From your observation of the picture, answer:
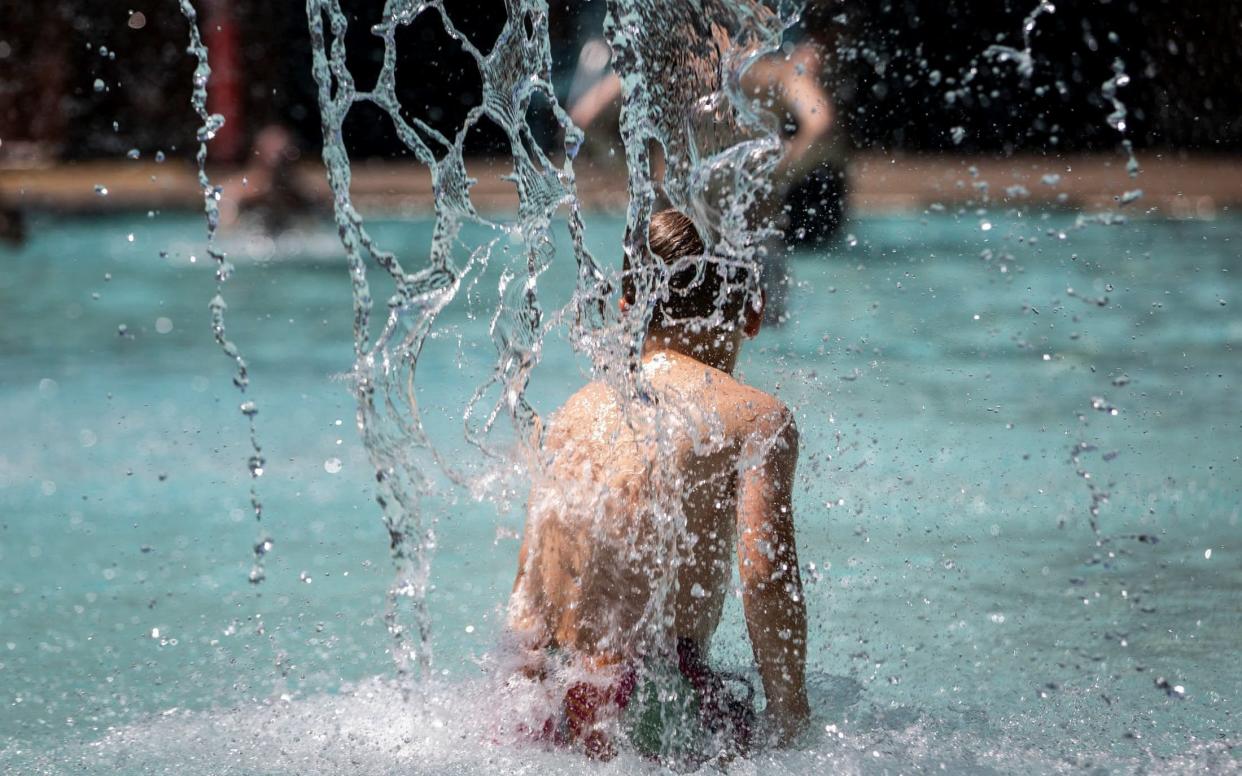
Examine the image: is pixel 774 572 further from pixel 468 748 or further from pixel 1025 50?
pixel 1025 50

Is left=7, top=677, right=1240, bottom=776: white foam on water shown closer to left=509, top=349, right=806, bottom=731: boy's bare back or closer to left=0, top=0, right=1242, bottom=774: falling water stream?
left=0, top=0, right=1242, bottom=774: falling water stream

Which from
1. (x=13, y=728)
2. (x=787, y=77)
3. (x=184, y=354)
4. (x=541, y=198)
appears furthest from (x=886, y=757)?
(x=184, y=354)

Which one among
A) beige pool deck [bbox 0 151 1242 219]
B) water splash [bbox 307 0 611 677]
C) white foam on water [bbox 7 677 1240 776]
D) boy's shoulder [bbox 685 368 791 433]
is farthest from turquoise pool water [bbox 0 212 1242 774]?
beige pool deck [bbox 0 151 1242 219]

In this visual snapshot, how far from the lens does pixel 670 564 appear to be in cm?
227

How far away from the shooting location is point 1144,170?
13938 millimetres

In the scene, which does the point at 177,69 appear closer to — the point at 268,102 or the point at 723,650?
the point at 268,102

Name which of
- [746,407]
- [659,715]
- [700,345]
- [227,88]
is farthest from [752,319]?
[227,88]

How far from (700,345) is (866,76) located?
1168cm

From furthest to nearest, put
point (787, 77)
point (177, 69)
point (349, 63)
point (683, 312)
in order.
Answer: point (177, 69) < point (349, 63) < point (787, 77) < point (683, 312)

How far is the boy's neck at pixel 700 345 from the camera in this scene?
2385 millimetres

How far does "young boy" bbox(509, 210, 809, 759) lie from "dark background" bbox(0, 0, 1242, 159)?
10.9 meters

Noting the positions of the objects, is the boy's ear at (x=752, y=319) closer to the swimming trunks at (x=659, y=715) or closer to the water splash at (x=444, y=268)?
the water splash at (x=444, y=268)

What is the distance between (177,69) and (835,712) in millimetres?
13449

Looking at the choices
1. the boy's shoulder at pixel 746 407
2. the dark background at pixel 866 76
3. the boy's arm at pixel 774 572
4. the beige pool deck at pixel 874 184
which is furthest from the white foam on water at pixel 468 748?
the dark background at pixel 866 76
